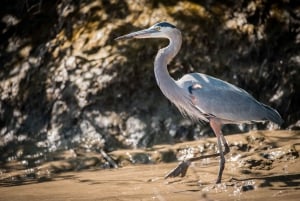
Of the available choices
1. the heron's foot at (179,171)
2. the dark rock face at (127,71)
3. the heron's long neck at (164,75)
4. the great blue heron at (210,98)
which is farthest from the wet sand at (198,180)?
the heron's long neck at (164,75)

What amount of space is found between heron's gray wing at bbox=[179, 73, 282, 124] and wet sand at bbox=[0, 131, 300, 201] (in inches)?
19.3

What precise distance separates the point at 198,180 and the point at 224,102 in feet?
3.69

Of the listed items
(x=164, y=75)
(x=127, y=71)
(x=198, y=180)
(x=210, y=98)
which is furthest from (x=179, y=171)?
(x=127, y=71)

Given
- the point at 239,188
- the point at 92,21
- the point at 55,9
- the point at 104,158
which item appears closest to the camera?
the point at 239,188

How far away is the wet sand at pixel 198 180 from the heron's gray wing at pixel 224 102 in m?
0.49

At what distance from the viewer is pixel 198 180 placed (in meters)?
6.34

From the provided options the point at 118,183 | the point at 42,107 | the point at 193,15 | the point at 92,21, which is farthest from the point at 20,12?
the point at 118,183

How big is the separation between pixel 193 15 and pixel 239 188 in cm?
441

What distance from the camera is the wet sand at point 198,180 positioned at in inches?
218

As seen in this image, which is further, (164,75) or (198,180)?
(164,75)

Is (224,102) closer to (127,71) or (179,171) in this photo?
(179,171)

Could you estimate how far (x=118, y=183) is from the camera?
20.8 feet

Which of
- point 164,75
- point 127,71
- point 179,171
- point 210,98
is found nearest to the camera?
point 179,171

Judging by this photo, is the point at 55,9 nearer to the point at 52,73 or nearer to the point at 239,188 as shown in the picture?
the point at 52,73
